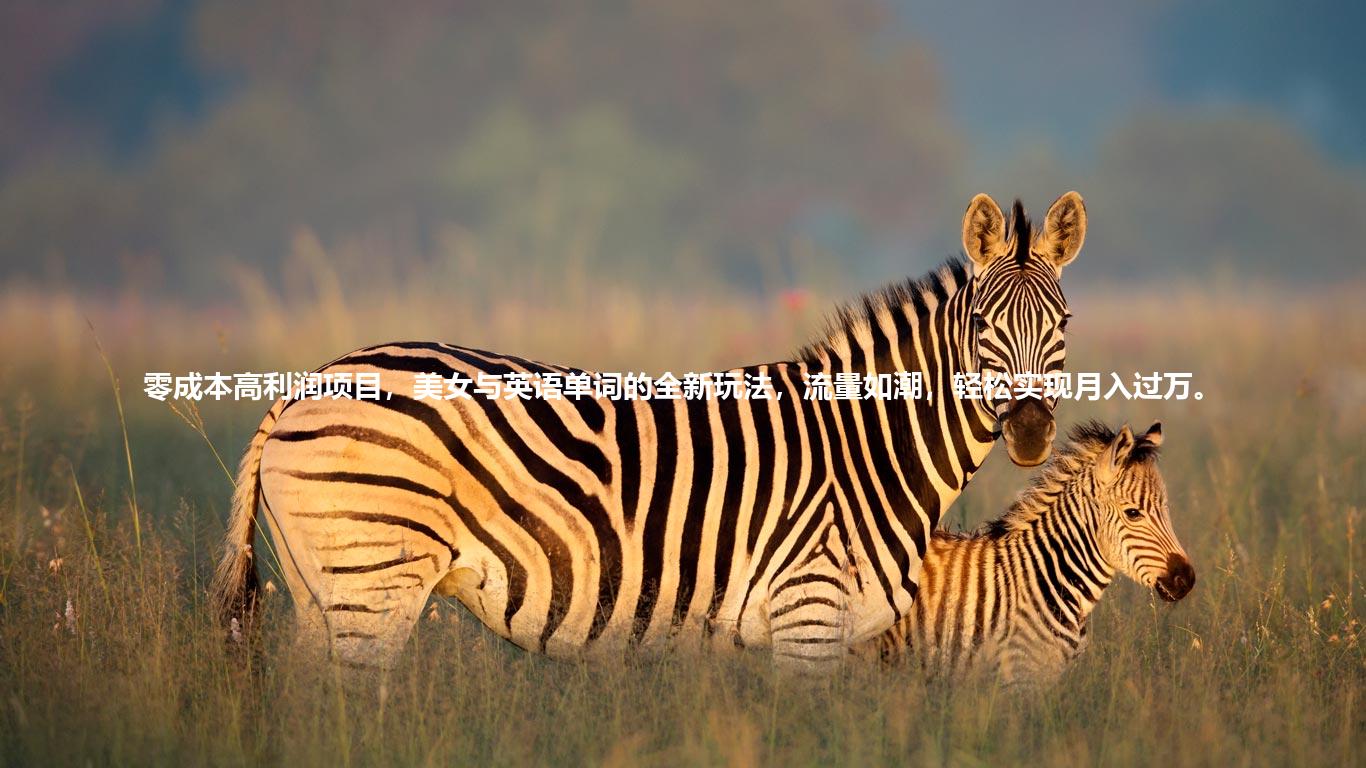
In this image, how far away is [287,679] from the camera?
4848 millimetres

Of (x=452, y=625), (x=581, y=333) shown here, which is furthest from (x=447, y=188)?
(x=452, y=625)

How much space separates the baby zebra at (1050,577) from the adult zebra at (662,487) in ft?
1.75

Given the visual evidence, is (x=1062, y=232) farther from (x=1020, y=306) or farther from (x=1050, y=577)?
(x=1050, y=577)

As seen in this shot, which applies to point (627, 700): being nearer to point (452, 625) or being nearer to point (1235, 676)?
point (452, 625)

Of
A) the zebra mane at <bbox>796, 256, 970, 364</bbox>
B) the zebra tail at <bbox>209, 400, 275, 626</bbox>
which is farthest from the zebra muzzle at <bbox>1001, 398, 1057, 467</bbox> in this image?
the zebra tail at <bbox>209, 400, 275, 626</bbox>

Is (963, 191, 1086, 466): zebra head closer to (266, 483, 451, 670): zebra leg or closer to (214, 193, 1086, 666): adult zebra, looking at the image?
(214, 193, 1086, 666): adult zebra

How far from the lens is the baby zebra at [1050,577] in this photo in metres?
5.56

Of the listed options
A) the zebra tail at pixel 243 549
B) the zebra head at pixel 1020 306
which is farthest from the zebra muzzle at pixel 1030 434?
the zebra tail at pixel 243 549

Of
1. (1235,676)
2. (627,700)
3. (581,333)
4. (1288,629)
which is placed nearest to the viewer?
(627,700)

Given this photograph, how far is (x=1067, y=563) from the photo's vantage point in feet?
18.7

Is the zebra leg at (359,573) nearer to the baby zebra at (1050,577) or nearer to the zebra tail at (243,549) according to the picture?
the zebra tail at (243,549)

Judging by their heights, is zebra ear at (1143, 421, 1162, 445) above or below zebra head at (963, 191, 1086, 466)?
below

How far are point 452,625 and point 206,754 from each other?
1406 millimetres

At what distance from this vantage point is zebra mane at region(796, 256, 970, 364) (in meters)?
5.41
